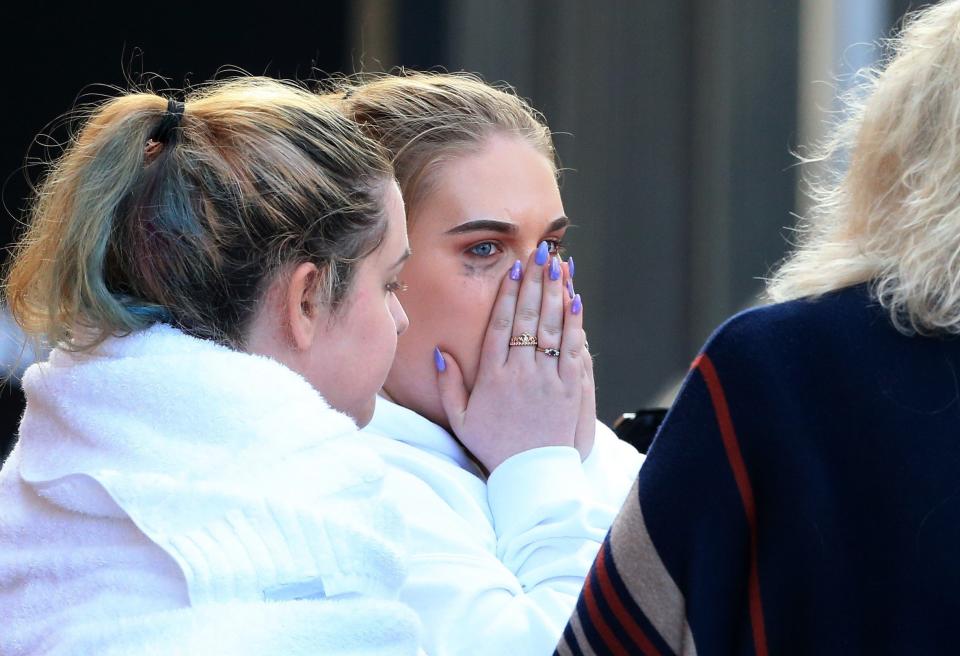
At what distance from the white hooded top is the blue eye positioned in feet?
0.84

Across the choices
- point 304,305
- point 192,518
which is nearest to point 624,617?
point 192,518

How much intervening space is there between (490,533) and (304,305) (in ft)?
1.40

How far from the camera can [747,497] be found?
3.97 feet

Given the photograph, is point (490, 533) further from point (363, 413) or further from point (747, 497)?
point (747, 497)

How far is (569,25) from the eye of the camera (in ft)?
15.1

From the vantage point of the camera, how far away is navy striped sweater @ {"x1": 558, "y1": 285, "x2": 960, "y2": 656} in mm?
1148

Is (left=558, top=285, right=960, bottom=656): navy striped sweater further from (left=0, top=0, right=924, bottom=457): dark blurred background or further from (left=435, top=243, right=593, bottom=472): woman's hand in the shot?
(left=0, top=0, right=924, bottom=457): dark blurred background

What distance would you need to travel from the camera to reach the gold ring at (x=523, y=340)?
1.89m

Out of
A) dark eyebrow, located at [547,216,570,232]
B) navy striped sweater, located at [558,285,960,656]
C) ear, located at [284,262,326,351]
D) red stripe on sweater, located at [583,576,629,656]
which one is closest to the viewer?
navy striped sweater, located at [558,285,960,656]

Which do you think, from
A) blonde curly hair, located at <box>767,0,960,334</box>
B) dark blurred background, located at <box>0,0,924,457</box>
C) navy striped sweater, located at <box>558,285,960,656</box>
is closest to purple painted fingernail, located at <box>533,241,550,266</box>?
blonde curly hair, located at <box>767,0,960,334</box>

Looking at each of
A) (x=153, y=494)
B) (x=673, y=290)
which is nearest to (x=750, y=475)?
(x=153, y=494)

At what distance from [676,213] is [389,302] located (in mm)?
3196

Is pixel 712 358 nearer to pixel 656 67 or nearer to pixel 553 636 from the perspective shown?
pixel 553 636

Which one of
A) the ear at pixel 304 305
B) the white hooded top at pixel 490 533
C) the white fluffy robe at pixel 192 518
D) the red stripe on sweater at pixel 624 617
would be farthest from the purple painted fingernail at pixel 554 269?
the red stripe on sweater at pixel 624 617
